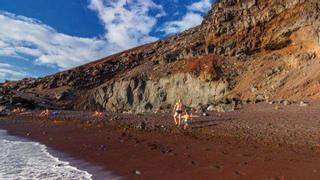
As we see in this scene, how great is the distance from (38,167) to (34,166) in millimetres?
317

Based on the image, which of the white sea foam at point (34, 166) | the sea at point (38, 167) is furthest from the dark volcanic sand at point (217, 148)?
the white sea foam at point (34, 166)

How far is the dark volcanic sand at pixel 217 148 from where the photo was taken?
34.8ft

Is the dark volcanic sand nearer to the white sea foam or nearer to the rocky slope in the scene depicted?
the white sea foam

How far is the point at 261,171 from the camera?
33.5ft

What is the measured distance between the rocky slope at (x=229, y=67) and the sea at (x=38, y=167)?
16164 mm

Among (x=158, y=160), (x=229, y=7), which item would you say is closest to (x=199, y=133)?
(x=158, y=160)

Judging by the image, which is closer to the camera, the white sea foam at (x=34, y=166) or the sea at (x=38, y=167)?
the sea at (x=38, y=167)

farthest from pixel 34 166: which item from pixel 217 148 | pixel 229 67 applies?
pixel 229 67

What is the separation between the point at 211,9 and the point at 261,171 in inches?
1591

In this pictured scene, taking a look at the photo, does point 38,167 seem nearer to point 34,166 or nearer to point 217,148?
point 34,166

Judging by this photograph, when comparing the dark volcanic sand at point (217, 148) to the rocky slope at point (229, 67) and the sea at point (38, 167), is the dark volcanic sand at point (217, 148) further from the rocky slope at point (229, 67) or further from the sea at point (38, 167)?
the rocky slope at point (229, 67)

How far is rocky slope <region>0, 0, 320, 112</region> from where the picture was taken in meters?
32.1

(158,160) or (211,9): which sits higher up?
(211,9)

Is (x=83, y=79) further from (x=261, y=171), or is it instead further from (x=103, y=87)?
(x=261, y=171)
